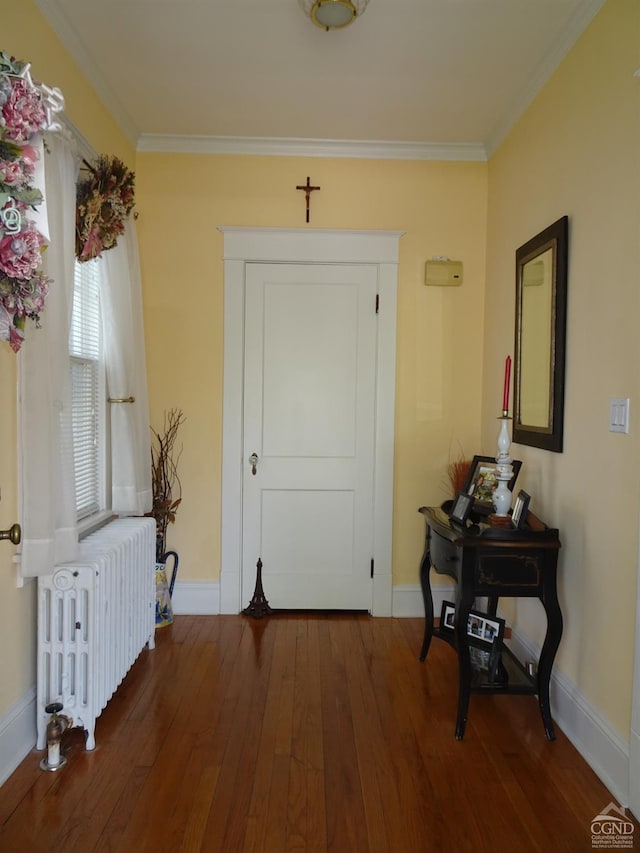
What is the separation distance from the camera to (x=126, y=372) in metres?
2.60

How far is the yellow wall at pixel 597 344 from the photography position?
177 centimetres

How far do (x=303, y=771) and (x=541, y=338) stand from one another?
6.42 ft

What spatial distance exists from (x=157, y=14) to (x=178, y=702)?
2742 millimetres

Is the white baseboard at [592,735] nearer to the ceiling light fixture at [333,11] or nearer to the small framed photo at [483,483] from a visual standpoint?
the small framed photo at [483,483]

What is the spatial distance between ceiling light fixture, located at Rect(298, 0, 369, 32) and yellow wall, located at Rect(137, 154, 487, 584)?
3.60ft

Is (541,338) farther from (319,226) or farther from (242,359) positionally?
(242,359)

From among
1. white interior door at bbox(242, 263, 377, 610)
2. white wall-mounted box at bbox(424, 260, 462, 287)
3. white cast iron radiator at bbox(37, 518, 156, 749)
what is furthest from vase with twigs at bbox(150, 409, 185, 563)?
white wall-mounted box at bbox(424, 260, 462, 287)

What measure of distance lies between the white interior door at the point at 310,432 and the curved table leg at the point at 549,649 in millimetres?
1289

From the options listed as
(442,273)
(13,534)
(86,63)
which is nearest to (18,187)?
(13,534)

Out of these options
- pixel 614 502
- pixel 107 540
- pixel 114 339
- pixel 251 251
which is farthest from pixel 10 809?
pixel 251 251

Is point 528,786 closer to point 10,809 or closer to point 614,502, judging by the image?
point 614,502

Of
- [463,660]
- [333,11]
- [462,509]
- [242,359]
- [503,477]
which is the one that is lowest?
[463,660]

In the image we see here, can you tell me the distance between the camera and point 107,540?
229 centimetres

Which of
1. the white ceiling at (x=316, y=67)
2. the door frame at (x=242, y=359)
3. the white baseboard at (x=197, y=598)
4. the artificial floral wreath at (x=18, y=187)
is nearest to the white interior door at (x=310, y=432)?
the door frame at (x=242, y=359)
